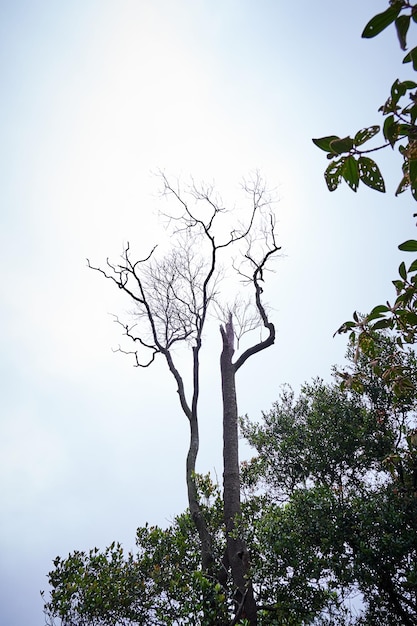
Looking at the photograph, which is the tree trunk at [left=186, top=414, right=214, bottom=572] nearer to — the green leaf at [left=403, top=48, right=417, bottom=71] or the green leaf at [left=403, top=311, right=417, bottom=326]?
the green leaf at [left=403, top=311, right=417, bottom=326]

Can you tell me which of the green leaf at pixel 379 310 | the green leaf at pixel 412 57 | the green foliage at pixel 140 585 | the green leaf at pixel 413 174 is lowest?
the green foliage at pixel 140 585

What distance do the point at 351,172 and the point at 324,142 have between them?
0.37 feet

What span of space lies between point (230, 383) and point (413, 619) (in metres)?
3.72

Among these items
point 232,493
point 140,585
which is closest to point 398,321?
point 232,493

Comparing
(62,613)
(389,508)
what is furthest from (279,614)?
(62,613)

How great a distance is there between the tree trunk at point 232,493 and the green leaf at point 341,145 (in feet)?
15.2

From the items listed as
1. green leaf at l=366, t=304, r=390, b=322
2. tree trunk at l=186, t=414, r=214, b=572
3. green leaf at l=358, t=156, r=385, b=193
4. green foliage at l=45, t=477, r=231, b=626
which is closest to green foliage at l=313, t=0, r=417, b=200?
green leaf at l=358, t=156, r=385, b=193

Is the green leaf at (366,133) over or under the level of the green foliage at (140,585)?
over

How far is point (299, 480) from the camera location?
6.31 m

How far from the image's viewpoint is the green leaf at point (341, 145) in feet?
3.03

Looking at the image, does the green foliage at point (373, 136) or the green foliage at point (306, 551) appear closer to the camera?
the green foliage at point (373, 136)

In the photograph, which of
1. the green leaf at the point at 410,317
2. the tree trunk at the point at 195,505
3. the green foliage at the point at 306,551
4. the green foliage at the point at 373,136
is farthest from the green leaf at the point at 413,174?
the tree trunk at the point at 195,505

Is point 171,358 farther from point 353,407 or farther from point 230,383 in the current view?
point 353,407

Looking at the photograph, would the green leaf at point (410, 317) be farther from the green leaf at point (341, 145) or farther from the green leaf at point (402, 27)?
the green leaf at point (402, 27)
